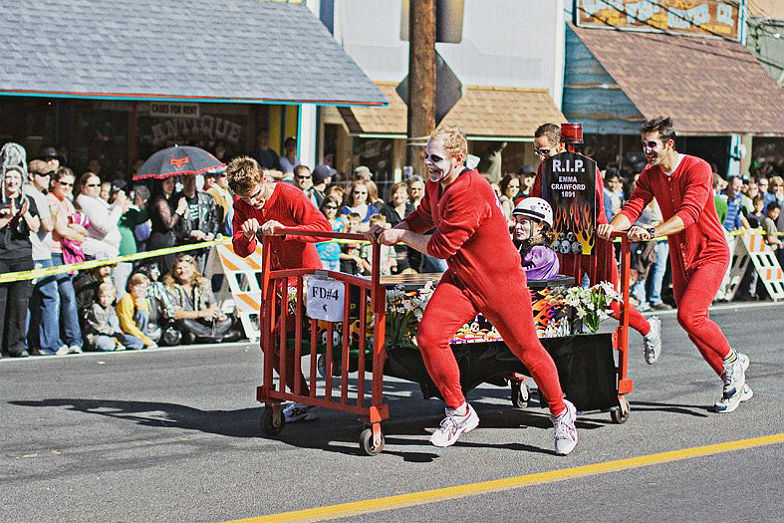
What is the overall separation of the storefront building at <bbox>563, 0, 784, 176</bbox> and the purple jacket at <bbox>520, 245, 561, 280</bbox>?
1576 centimetres

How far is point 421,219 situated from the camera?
8273 millimetres

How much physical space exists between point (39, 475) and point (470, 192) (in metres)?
2.84

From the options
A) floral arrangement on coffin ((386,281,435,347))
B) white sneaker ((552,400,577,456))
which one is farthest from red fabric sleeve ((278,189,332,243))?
white sneaker ((552,400,577,456))

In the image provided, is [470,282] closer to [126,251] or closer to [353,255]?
[126,251]

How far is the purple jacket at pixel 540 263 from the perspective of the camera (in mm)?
9039

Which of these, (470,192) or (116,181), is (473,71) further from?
(470,192)

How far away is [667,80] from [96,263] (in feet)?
51.0

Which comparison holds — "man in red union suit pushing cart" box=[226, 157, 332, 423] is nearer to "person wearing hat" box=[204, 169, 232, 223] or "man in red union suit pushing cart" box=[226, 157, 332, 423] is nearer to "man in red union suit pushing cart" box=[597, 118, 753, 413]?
"man in red union suit pushing cart" box=[597, 118, 753, 413]

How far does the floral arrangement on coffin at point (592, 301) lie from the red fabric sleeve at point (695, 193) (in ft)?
2.72

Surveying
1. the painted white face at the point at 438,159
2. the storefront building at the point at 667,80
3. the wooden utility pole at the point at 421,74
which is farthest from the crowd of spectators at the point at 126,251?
the storefront building at the point at 667,80

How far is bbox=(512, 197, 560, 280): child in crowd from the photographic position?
9.07m

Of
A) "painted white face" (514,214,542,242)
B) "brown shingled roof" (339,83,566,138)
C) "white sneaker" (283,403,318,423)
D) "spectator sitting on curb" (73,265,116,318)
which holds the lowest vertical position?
"white sneaker" (283,403,318,423)

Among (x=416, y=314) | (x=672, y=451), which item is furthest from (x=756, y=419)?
(x=416, y=314)

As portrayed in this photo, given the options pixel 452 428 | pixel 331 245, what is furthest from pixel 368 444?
pixel 331 245
